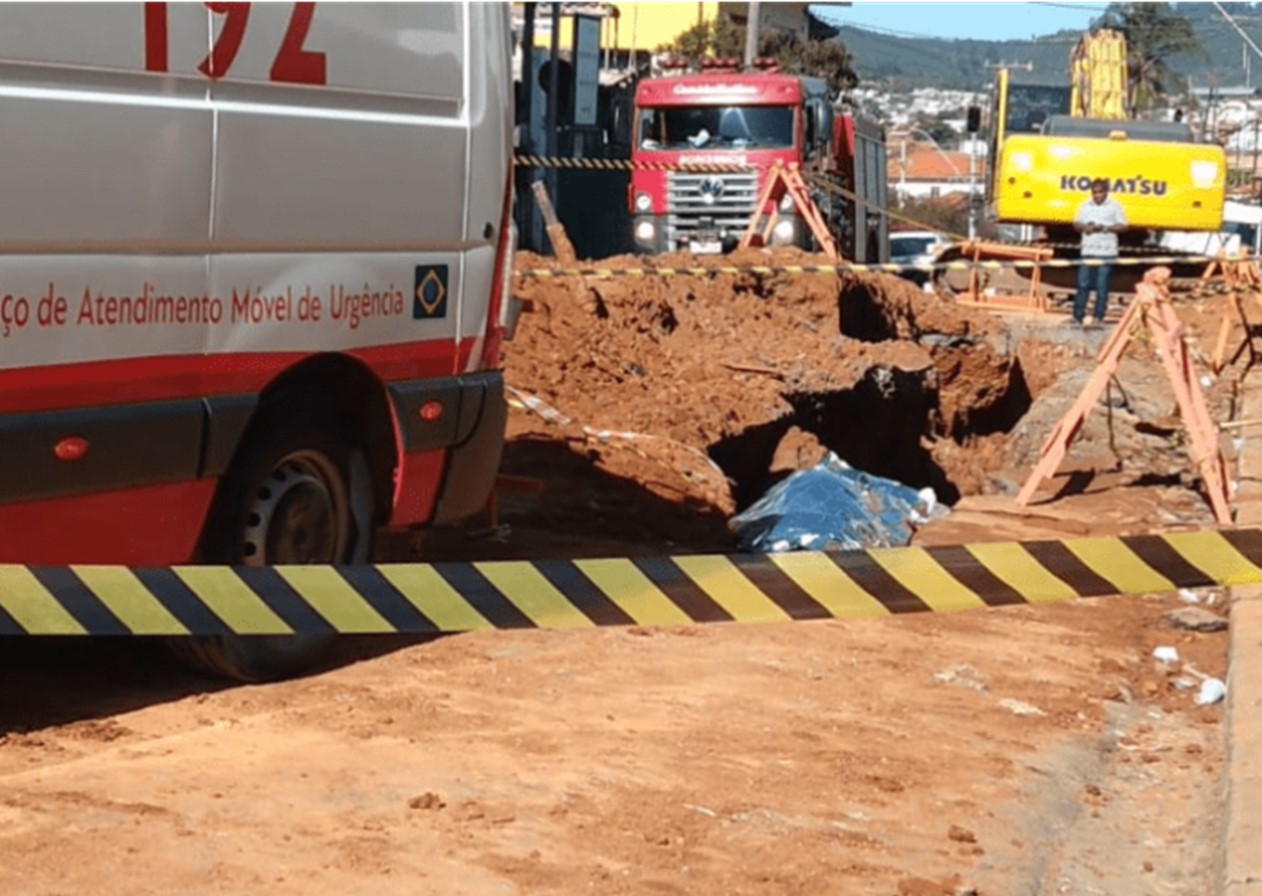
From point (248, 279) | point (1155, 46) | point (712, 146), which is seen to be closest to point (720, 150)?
point (712, 146)

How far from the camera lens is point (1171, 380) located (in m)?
14.0

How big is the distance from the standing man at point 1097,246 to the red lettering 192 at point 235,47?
63.6 ft

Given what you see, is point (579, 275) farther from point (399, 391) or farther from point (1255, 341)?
point (1255, 341)

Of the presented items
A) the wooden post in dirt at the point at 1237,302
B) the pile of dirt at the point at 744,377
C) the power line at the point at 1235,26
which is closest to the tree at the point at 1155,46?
the power line at the point at 1235,26

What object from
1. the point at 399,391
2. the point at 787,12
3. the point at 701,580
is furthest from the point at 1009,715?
the point at 787,12

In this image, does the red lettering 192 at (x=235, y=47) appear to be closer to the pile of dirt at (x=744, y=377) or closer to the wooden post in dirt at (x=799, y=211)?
the pile of dirt at (x=744, y=377)

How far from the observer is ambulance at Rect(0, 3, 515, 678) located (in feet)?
20.9

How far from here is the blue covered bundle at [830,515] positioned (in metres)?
12.8

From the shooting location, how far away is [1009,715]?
27.1 feet

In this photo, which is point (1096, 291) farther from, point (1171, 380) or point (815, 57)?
point (815, 57)

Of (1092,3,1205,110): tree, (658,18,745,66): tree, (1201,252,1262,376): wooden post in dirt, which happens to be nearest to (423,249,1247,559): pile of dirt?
(1201,252,1262,376): wooden post in dirt

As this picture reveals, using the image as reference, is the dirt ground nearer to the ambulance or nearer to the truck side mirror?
the ambulance

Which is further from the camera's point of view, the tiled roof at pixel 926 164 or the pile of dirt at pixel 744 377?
the tiled roof at pixel 926 164

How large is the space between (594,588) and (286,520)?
256cm
